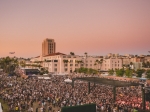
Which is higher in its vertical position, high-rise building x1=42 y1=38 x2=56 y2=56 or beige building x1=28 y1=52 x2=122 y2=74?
high-rise building x1=42 y1=38 x2=56 y2=56

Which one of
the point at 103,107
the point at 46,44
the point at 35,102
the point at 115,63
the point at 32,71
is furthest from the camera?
the point at 46,44

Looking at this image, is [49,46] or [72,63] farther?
[49,46]

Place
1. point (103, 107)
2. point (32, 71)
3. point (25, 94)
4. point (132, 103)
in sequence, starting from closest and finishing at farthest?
1. point (103, 107)
2. point (132, 103)
3. point (25, 94)
4. point (32, 71)

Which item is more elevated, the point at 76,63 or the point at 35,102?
the point at 76,63

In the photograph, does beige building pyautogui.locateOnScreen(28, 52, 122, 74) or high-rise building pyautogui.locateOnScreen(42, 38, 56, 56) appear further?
high-rise building pyautogui.locateOnScreen(42, 38, 56, 56)

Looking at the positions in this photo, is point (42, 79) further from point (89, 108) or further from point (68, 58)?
point (68, 58)

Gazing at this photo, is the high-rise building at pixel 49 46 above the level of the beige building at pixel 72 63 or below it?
above

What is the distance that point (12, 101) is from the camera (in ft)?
81.6

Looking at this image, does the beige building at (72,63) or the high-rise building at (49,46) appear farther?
the high-rise building at (49,46)

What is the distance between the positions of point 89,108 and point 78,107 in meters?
1.08

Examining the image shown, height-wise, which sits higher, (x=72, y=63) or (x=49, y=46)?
(x=49, y=46)

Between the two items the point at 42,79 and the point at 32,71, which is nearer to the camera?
the point at 42,79

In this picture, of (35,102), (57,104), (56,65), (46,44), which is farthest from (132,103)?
(46,44)

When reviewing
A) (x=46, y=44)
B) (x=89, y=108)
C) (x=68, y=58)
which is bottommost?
(x=89, y=108)
